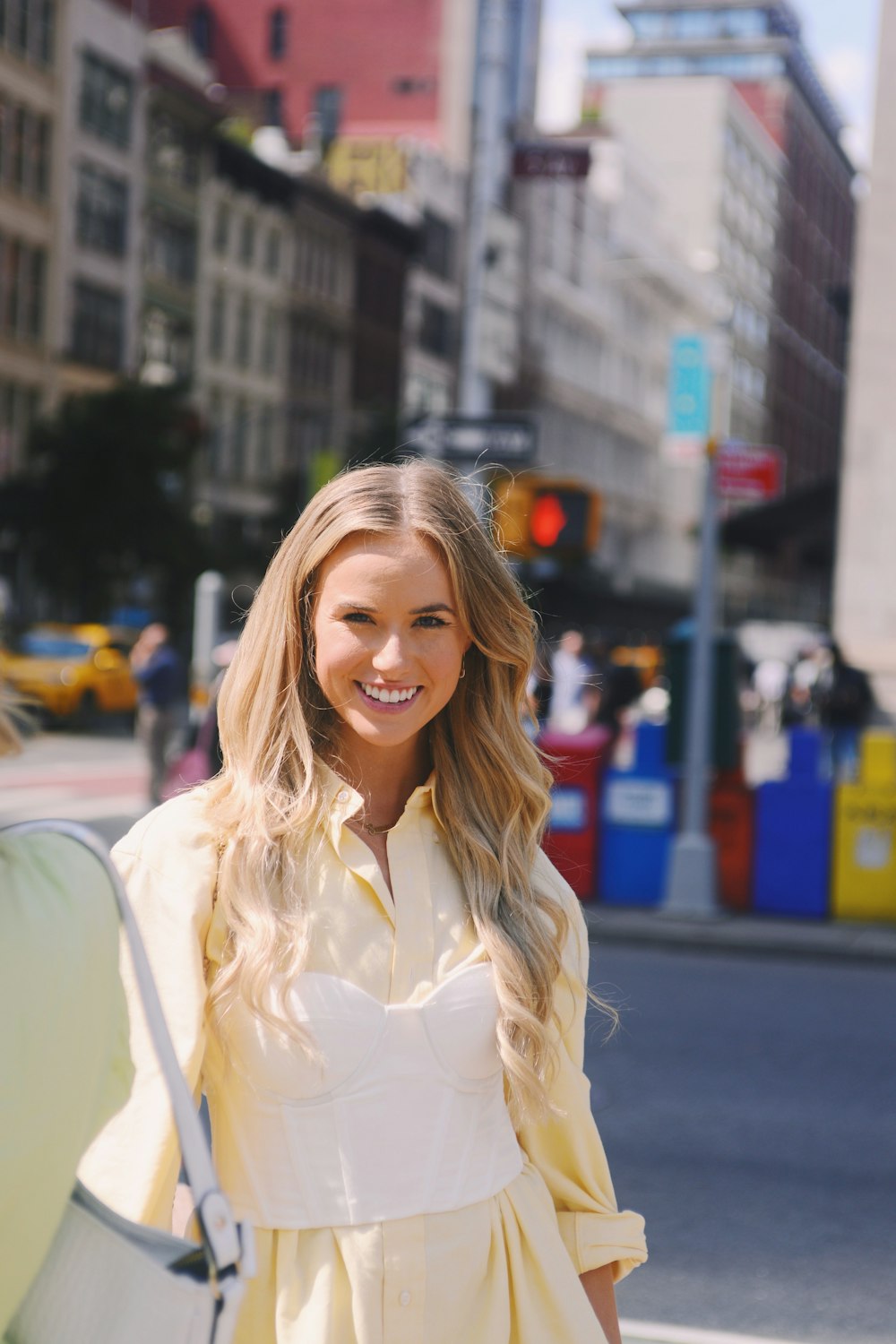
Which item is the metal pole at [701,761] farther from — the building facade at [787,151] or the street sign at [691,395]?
Answer: the building facade at [787,151]

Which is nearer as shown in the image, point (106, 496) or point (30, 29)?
point (106, 496)

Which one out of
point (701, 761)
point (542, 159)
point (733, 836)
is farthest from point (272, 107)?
point (701, 761)

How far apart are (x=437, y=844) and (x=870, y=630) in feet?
59.6

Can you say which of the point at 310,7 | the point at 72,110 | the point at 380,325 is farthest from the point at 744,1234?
the point at 310,7

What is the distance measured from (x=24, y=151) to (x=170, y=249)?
7645mm

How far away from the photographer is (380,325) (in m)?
65.4

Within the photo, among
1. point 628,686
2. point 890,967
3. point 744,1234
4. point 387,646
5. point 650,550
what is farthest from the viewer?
point 650,550

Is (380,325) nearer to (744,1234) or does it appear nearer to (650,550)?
(650,550)

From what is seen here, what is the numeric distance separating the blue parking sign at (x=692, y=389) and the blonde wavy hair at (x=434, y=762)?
1008cm

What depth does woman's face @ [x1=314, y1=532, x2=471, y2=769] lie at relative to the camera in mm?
2379

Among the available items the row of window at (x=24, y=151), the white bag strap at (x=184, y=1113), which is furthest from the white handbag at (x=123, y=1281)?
the row of window at (x=24, y=151)

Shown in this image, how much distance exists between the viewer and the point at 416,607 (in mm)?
2400

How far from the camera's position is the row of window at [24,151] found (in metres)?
44.5

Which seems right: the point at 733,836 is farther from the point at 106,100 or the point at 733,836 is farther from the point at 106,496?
the point at 106,100
